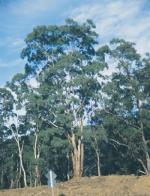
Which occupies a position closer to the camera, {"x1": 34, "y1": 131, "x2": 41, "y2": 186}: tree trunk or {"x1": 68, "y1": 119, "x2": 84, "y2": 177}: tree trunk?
{"x1": 68, "y1": 119, "x2": 84, "y2": 177}: tree trunk

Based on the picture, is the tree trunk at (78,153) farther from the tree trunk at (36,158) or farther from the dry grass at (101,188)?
the tree trunk at (36,158)

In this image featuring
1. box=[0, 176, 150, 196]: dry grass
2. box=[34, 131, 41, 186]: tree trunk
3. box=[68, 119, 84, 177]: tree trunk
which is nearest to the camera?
box=[0, 176, 150, 196]: dry grass

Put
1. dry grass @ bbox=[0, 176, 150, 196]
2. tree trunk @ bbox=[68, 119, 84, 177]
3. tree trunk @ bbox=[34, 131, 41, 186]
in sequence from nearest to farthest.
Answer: dry grass @ bbox=[0, 176, 150, 196]
tree trunk @ bbox=[68, 119, 84, 177]
tree trunk @ bbox=[34, 131, 41, 186]

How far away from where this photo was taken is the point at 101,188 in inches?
1246

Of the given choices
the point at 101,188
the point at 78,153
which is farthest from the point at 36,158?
the point at 101,188

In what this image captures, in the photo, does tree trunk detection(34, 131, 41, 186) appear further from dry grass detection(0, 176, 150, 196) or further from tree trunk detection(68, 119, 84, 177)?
dry grass detection(0, 176, 150, 196)

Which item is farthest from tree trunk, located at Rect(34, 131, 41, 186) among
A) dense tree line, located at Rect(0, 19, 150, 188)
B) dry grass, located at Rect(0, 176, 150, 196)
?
dry grass, located at Rect(0, 176, 150, 196)

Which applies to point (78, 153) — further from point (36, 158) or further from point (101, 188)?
point (36, 158)

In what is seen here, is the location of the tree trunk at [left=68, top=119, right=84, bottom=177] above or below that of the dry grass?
above

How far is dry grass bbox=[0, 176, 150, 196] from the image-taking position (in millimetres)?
30266

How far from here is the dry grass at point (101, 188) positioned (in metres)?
30.3

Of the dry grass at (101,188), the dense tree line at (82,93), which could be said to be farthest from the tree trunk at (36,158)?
the dry grass at (101,188)

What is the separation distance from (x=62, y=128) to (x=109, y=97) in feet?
22.9

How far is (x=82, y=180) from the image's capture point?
122 feet
